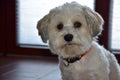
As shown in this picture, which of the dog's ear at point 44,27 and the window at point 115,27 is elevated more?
the dog's ear at point 44,27

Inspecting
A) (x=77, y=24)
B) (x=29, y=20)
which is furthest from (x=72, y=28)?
(x=29, y=20)

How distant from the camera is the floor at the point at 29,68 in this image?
2880 mm

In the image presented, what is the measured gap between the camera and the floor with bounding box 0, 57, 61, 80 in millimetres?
2880

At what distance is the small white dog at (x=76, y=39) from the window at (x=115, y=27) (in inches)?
62.8

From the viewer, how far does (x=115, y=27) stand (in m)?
3.52

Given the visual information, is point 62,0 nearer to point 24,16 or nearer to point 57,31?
point 24,16

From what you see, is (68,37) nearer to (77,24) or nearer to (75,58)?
(77,24)

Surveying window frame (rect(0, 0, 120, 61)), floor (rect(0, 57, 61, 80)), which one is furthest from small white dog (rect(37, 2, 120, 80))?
window frame (rect(0, 0, 120, 61))

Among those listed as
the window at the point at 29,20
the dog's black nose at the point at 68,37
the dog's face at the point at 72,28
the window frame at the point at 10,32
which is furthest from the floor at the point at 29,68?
the dog's black nose at the point at 68,37

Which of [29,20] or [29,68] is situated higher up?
→ [29,20]

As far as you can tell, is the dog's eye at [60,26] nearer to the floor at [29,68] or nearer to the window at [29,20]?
the floor at [29,68]

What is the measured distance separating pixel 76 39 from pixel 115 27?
186cm

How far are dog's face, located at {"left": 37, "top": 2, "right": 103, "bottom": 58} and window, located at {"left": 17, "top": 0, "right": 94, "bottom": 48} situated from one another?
1.93 meters

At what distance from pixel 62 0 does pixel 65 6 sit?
6.01 ft
